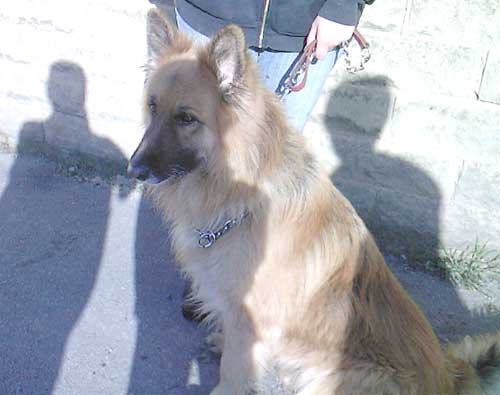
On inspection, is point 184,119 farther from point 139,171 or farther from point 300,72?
point 300,72

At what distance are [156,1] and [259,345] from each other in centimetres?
248

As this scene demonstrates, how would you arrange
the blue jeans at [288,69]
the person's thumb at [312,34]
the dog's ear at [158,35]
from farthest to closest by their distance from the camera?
the blue jeans at [288,69]
the person's thumb at [312,34]
the dog's ear at [158,35]

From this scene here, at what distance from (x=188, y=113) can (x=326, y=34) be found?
0.75 metres

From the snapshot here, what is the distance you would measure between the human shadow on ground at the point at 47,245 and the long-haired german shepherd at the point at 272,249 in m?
1.11

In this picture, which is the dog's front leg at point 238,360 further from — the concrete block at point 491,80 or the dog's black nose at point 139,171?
the concrete block at point 491,80

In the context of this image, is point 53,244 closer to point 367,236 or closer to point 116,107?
point 116,107

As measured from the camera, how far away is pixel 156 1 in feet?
11.7

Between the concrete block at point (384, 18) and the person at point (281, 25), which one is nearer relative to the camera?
the person at point (281, 25)

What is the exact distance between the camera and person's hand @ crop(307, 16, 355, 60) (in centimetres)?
231

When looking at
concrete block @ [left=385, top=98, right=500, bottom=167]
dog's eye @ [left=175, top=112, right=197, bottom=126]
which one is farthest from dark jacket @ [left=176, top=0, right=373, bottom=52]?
concrete block @ [left=385, top=98, right=500, bottom=167]

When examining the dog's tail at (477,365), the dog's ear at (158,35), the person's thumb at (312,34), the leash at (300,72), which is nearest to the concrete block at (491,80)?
the leash at (300,72)

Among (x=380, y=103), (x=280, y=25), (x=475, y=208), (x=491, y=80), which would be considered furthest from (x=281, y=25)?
(x=475, y=208)

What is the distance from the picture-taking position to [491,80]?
3037mm

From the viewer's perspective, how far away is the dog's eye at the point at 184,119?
6.99 feet
